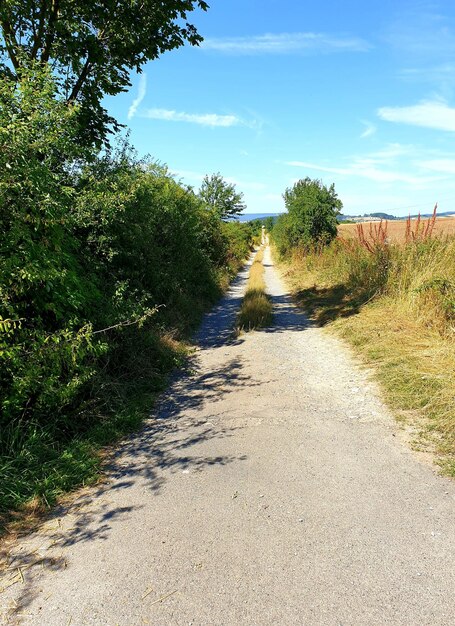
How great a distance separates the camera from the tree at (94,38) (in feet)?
20.9

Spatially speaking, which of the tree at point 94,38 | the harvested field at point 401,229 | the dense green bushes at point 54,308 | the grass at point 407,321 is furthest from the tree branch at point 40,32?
the harvested field at point 401,229

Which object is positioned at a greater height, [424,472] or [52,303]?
[52,303]

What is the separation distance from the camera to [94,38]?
6.89 m

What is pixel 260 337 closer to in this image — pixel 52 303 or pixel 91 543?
pixel 52 303

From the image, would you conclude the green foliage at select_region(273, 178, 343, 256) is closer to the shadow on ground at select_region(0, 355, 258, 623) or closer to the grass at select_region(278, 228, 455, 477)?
the grass at select_region(278, 228, 455, 477)

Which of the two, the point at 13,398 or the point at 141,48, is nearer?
the point at 13,398

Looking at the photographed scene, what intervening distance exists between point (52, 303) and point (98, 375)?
4.56 ft

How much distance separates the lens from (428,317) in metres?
7.11

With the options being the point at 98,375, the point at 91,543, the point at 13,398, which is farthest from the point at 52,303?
the point at 91,543

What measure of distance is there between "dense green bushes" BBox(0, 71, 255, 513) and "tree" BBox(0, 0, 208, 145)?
167 cm

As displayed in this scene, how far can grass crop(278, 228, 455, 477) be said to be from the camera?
178 inches

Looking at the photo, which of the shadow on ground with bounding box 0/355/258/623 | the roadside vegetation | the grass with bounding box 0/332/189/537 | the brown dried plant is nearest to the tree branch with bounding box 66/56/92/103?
the grass with bounding box 0/332/189/537

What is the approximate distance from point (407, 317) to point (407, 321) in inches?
9.9

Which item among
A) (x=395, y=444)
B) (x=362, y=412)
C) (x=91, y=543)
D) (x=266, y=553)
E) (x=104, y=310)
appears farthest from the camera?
(x=104, y=310)
